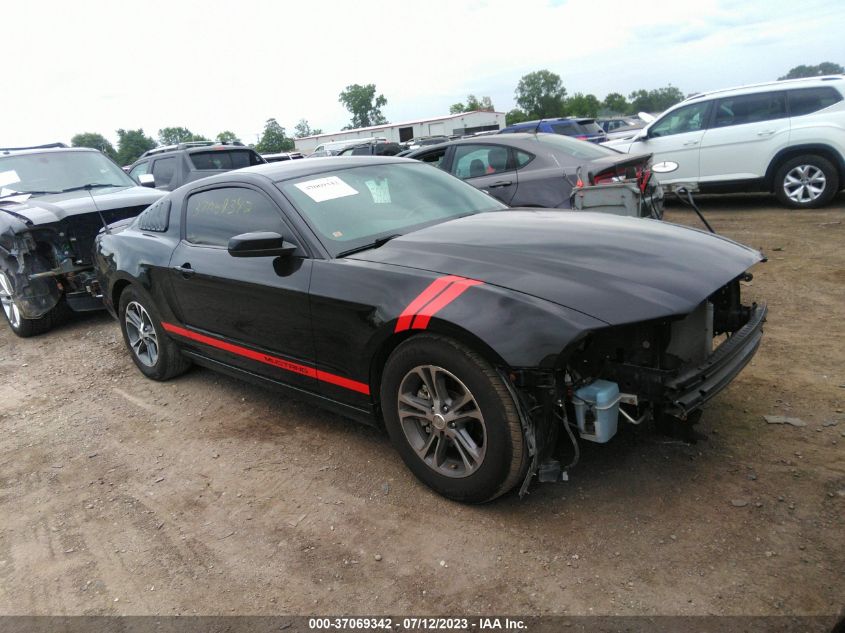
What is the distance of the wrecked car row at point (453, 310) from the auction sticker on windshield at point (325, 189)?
1 cm

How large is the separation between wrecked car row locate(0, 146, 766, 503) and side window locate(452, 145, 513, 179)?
288 cm

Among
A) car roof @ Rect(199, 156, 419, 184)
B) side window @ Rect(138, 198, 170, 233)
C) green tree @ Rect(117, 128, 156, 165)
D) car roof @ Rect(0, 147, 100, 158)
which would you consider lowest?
side window @ Rect(138, 198, 170, 233)

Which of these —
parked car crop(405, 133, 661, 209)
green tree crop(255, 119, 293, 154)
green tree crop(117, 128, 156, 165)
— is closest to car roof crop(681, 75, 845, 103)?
parked car crop(405, 133, 661, 209)

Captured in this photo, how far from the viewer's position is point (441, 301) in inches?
102

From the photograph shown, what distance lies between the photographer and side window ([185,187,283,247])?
11.4 ft

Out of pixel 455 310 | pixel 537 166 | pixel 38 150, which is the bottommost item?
pixel 455 310

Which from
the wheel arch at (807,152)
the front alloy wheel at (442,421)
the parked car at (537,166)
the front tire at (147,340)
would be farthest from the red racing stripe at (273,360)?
the wheel arch at (807,152)

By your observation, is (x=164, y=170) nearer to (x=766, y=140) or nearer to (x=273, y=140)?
(x=766, y=140)

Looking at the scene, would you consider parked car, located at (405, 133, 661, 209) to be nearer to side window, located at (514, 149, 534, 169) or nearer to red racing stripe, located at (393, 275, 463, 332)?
side window, located at (514, 149, 534, 169)

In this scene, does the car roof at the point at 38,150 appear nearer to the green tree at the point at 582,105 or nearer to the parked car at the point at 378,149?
the parked car at the point at 378,149

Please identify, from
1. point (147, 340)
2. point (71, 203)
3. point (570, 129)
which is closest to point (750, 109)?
point (570, 129)

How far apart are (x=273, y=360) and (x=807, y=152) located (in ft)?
26.8

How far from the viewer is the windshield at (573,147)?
21.6 ft

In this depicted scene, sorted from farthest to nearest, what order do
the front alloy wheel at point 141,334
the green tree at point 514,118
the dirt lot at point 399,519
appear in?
Result: the green tree at point 514,118 → the front alloy wheel at point 141,334 → the dirt lot at point 399,519
